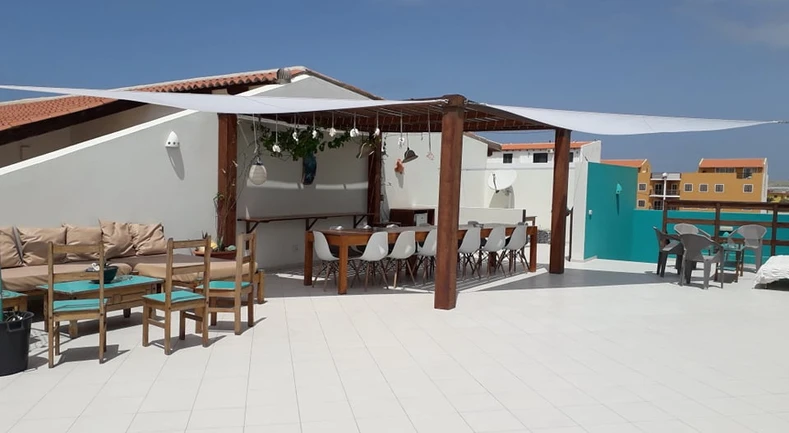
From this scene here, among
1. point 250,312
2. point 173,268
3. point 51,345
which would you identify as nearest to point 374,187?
point 250,312

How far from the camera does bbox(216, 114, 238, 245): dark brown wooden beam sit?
763cm

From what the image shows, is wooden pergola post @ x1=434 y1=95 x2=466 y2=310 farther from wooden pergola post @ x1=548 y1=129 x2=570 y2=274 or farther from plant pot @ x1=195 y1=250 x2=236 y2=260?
wooden pergola post @ x1=548 y1=129 x2=570 y2=274

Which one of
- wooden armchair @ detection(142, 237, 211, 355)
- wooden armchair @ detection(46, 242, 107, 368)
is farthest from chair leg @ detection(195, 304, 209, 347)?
wooden armchair @ detection(46, 242, 107, 368)

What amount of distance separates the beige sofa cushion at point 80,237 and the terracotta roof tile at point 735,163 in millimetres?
47705

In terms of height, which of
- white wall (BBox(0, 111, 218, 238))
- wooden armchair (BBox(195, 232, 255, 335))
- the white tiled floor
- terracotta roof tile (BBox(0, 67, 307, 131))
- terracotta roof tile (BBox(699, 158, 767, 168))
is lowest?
the white tiled floor

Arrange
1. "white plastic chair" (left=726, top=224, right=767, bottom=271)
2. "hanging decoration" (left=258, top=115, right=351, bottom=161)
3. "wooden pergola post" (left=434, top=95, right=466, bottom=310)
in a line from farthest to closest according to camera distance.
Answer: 1. "white plastic chair" (left=726, top=224, right=767, bottom=271)
2. "hanging decoration" (left=258, top=115, right=351, bottom=161)
3. "wooden pergola post" (left=434, top=95, right=466, bottom=310)

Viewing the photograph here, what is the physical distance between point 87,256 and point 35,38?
7792mm

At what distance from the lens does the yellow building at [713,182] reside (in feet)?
127

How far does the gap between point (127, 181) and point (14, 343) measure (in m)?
3.15

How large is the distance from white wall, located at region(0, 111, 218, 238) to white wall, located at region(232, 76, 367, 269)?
742mm

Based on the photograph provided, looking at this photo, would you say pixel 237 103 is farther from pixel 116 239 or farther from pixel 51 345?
pixel 51 345

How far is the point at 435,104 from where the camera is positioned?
618 centimetres

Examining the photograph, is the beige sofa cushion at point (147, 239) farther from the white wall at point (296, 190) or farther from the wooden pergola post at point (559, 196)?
the wooden pergola post at point (559, 196)

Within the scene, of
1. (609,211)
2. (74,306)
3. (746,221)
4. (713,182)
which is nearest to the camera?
(74,306)
